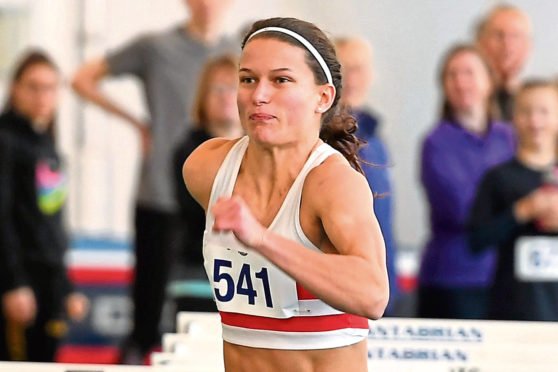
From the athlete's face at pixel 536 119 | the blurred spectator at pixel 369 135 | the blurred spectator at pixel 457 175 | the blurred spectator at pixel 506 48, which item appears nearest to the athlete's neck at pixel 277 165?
the blurred spectator at pixel 369 135

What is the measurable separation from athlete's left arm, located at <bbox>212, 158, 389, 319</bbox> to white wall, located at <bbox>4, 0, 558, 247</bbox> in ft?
12.2

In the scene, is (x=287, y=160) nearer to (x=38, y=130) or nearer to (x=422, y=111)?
(x=38, y=130)

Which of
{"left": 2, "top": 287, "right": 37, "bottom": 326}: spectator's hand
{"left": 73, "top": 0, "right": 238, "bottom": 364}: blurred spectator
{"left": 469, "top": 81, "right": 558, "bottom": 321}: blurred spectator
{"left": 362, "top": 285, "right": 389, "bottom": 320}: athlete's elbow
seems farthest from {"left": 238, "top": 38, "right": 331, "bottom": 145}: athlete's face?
{"left": 2, "top": 287, "right": 37, "bottom": 326}: spectator's hand

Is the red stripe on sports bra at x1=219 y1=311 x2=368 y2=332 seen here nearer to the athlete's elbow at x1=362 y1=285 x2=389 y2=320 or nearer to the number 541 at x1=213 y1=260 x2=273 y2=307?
the number 541 at x1=213 y1=260 x2=273 y2=307

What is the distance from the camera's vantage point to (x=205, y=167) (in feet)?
7.91

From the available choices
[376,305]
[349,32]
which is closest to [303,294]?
[376,305]

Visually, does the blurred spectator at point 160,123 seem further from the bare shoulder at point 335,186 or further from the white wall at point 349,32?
the bare shoulder at point 335,186

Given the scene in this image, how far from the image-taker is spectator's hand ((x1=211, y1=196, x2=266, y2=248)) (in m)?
1.92

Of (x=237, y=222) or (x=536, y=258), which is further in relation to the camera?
(x=536, y=258)

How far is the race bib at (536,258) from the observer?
4062 mm

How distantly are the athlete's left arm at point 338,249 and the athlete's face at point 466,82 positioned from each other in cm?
232

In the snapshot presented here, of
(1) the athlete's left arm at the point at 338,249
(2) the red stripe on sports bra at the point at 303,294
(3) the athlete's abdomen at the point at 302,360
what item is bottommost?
(3) the athlete's abdomen at the point at 302,360

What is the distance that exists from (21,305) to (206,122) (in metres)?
1.03

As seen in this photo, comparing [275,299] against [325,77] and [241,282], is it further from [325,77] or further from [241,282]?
[325,77]
